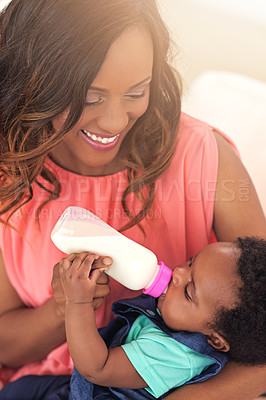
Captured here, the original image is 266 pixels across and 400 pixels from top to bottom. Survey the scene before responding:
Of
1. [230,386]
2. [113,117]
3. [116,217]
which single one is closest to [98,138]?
[113,117]

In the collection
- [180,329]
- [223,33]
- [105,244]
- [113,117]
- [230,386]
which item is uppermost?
[223,33]

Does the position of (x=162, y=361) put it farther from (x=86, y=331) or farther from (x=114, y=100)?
(x=114, y=100)

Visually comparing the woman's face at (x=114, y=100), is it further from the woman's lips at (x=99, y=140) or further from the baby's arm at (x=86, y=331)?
the baby's arm at (x=86, y=331)

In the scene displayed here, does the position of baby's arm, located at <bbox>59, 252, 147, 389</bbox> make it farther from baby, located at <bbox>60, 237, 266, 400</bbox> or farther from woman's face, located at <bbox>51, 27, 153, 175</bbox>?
woman's face, located at <bbox>51, 27, 153, 175</bbox>

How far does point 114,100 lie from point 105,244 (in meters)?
0.31

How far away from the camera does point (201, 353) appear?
113 centimetres

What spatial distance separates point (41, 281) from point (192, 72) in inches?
66.2

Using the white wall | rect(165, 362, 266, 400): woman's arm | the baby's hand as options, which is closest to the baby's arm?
the baby's hand

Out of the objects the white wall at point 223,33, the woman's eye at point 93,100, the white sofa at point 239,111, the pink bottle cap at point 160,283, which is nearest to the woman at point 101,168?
the woman's eye at point 93,100

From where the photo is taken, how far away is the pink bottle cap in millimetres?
1131

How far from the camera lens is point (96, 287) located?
1.12 metres

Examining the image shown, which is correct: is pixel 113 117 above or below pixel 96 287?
above

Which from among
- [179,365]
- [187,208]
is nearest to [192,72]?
[187,208]

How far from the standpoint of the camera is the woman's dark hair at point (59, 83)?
980mm
